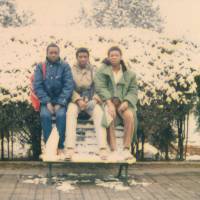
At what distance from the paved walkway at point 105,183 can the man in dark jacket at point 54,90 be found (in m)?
0.71

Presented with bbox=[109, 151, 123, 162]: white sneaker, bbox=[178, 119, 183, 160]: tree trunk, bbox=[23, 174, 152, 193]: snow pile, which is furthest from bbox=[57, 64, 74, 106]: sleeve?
bbox=[178, 119, 183, 160]: tree trunk

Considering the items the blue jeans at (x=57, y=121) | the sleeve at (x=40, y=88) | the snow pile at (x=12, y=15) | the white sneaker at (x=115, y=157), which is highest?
the snow pile at (x=12, y=15)

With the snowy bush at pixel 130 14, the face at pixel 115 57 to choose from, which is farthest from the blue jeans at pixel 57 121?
the snowy bush at pixel 130 14

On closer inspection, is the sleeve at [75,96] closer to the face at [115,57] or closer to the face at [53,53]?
the face at [53,53]

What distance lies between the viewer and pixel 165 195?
6.39m

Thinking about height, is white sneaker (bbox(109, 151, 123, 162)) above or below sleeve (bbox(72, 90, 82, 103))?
below

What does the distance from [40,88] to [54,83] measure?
0.76ft

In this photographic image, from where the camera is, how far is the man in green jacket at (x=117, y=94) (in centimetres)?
727

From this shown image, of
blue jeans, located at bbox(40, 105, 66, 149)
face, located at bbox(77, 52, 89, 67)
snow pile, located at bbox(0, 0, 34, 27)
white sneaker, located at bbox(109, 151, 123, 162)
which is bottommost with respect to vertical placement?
white sneaker, located at bbox(109, 151, 123, 162)

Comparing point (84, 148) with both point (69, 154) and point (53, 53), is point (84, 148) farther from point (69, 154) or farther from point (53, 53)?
point (53, 53)

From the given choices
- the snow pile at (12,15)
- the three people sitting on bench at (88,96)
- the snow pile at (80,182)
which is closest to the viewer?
the snow pile at (80,182)

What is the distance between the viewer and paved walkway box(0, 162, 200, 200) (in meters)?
6.29

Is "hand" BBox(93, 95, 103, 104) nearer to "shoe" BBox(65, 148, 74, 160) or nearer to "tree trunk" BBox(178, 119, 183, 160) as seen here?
"shoe" BBox(65, 148, 74, 160)

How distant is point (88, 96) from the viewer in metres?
7.66
